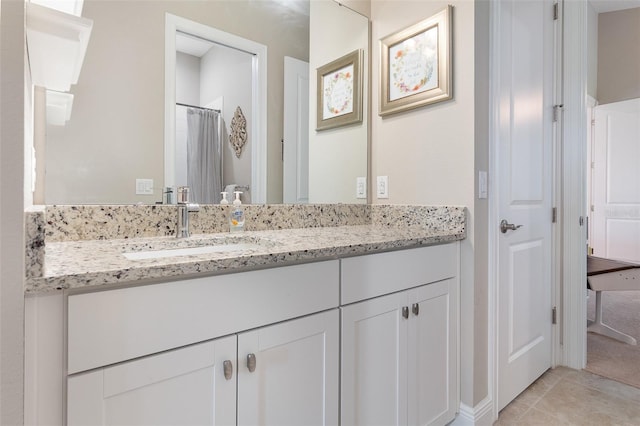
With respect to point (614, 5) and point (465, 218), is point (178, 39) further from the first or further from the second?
point (614, 5)

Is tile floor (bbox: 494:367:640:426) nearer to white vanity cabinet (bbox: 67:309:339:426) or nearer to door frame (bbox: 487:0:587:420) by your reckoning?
door frame (bbox: 487:0:587:420)

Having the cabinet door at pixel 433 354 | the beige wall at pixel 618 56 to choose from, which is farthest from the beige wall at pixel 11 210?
the beige wall at pixel 618 56

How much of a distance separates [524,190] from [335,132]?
106cm

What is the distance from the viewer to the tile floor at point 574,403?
1.61 m

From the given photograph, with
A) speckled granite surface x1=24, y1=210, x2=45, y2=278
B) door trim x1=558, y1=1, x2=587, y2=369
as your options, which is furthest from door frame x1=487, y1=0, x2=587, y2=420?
speckled granite surface x1=24, y1=210, x2=45, y2=278

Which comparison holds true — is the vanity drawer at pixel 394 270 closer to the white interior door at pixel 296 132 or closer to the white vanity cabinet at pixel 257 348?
the white vanity cabinet at pixel 257 348

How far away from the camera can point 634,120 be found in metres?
4.12

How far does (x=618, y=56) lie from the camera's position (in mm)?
4375

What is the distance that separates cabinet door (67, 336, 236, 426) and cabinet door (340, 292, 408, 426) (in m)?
0.40

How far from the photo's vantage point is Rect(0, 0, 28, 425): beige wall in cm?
58

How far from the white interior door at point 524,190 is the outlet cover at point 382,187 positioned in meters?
0.53

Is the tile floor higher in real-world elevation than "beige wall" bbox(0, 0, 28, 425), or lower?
lower

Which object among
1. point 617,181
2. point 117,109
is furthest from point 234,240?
point 617,181

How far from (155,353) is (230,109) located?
1120 millimetres
